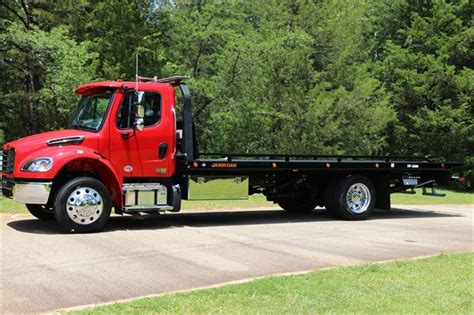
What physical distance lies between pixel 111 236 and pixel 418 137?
2770cm

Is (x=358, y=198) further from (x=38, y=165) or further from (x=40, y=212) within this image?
(x=38, y=165)

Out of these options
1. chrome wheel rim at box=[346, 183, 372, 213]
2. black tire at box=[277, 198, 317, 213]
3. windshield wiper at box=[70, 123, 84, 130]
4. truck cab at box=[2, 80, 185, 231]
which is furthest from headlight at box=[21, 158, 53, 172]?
chrome wheel rim at box=[346, 183, 372, 213]

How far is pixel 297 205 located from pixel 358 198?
5.88 feet

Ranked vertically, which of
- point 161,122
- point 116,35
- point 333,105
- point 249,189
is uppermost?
point 116,35

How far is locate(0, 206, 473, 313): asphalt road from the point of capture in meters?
6.44

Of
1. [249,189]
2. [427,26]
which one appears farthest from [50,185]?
[427,26]

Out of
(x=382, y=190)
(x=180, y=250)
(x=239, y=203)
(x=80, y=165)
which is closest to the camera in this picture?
(x=180, y=250)

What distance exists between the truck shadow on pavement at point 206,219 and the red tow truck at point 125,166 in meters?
0.44

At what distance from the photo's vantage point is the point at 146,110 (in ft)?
36.7

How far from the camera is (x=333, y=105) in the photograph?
3072cm

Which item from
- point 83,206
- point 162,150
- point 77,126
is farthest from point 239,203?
point 83,206

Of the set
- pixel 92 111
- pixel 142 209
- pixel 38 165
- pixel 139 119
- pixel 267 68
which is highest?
pixel 267 68

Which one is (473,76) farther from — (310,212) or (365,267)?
(365,267)

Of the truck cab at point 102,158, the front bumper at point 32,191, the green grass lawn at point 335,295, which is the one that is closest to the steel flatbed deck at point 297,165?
the truck cab at point 102,158
